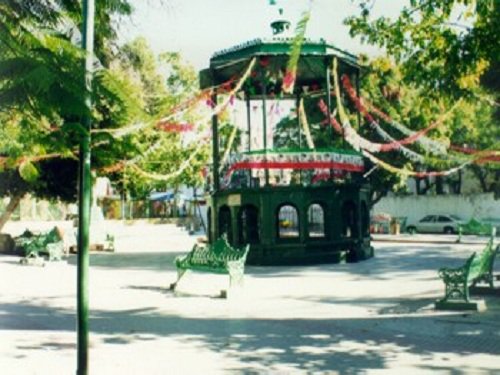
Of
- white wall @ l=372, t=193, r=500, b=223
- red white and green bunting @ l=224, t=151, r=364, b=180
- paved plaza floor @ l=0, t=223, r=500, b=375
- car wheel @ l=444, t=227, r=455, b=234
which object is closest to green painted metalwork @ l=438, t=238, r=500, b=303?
paved plaza floor @ l=0, t=223, r=500, b=375

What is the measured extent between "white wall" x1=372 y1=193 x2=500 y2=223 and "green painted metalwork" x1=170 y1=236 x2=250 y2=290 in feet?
102

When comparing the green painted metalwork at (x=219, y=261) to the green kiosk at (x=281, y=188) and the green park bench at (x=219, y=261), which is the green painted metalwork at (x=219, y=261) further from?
the green kiosk at (x=281, y=188)

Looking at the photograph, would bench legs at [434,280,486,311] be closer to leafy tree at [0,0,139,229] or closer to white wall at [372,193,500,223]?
leafy tree at [0,0,139,229]

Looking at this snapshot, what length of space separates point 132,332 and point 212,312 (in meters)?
1.99

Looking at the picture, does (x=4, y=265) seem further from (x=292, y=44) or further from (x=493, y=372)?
(x=292, y=44)

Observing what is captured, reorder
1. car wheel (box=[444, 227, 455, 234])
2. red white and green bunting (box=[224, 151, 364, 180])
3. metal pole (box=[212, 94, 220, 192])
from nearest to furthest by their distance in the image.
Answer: red white and green bunting (box=[224, 151, 364, 180]) → metal pole (box=[212, 94, 220, 192]) → car wheel (box=[444, 227, 455, 234])

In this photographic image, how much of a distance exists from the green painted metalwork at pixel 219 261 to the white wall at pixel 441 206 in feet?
102

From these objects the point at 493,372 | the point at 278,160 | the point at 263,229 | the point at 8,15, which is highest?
the point at 278,160

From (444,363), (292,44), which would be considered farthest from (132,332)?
(292,44)

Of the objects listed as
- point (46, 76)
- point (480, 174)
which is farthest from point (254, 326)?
point (480, 174)

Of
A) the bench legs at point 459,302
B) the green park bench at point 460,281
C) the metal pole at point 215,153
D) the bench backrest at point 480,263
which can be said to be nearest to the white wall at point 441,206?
the metal pole at point 215,153

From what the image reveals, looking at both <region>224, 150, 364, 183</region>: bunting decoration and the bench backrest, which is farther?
<region>224, 150, 364, 183</region>: bunting decoration

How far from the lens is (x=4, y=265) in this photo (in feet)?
65.0

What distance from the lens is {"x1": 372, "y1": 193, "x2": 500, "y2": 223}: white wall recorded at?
39.6 meters
